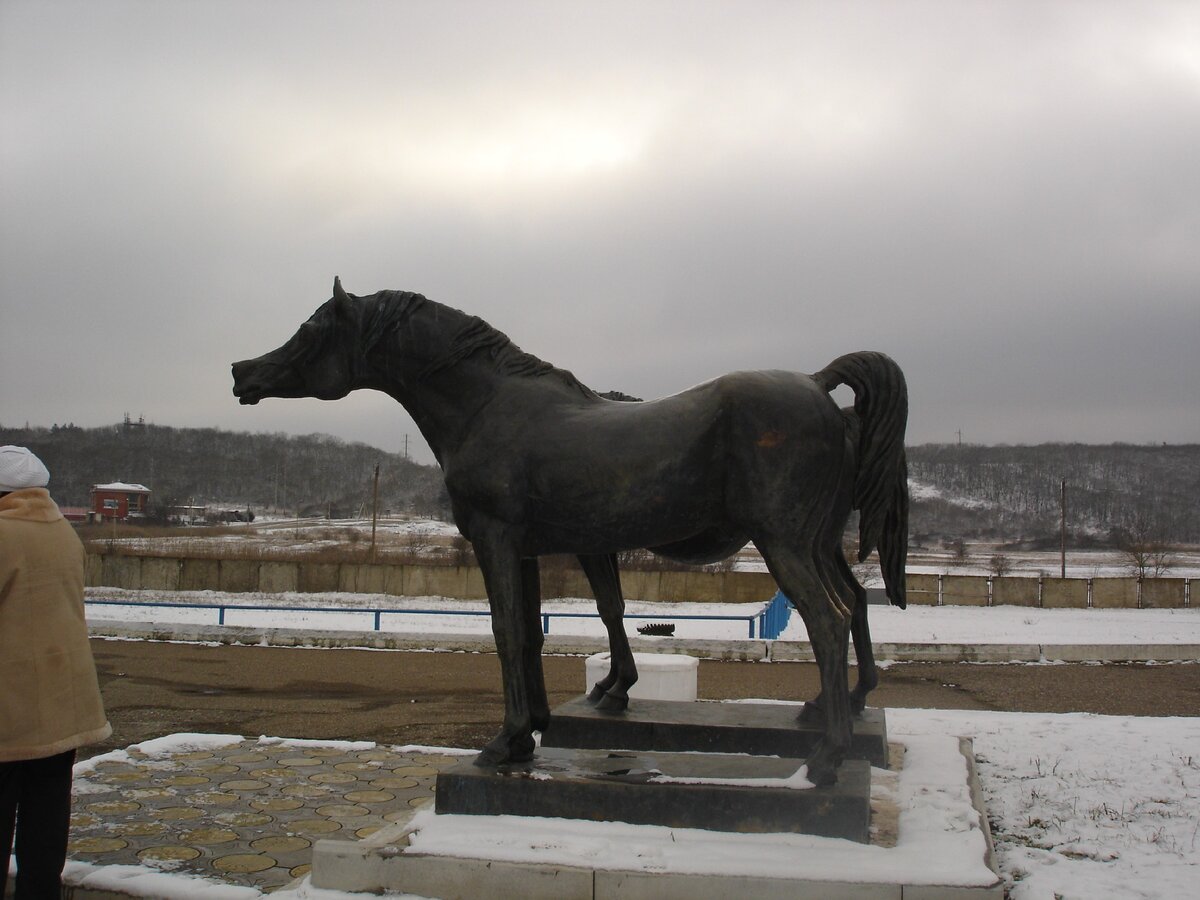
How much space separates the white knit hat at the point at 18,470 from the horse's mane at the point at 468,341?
1493 mm

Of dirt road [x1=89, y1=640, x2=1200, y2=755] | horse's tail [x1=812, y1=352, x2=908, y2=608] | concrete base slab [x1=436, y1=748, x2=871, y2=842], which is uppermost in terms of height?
horse's tail [x1=812, y1=352, x2=908, y2=608]

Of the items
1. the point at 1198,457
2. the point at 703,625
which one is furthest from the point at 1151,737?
the point at 1198,457

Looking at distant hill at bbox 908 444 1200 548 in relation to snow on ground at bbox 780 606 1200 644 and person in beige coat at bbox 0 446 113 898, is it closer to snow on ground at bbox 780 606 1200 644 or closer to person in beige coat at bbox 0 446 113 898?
snow on ground at bbox 780 606 1200 644

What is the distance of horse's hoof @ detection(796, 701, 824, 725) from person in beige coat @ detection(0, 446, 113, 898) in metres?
3.19

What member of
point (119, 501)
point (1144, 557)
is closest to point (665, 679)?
point (1144, 557)

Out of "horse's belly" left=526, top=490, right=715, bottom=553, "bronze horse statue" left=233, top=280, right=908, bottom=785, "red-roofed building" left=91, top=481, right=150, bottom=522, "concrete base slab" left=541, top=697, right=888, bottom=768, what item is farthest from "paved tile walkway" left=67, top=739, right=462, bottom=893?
"red-roofed building" left=91, top=481, right=150, bottom=522

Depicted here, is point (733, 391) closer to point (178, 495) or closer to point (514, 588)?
point (514, 588)

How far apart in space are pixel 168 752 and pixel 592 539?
13.9 feet

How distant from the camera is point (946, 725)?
7.86 m

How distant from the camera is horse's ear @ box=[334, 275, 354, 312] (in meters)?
4.57

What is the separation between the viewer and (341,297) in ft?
15.0

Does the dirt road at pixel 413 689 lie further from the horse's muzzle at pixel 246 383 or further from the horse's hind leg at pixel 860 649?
the horse's muzzle at pixel 246 383

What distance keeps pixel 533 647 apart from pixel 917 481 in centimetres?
13191

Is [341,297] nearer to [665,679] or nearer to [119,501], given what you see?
[665,679]
